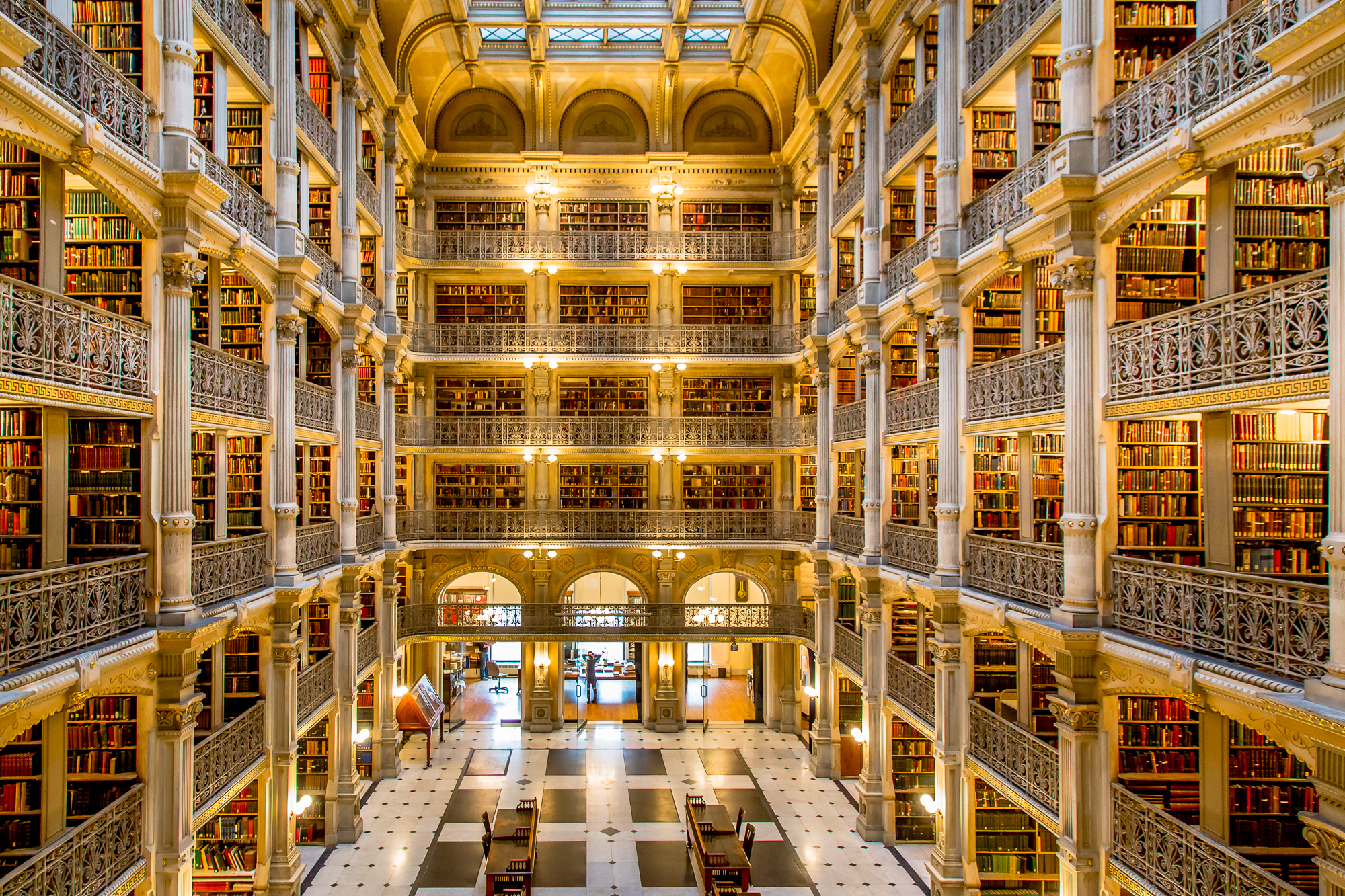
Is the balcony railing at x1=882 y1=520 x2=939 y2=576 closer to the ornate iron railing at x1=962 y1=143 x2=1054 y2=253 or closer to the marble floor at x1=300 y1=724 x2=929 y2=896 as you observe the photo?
the ornate iron railing at x1=962 y1=143 x2=1054 y2=253

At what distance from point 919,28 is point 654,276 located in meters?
7.07

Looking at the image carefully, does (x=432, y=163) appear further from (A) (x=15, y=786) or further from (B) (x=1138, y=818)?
(B) (x=1138, y=818)

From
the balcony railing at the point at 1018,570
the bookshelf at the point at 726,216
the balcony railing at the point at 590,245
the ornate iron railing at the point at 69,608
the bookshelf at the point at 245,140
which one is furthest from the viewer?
the bookshelf at the point at 726,216

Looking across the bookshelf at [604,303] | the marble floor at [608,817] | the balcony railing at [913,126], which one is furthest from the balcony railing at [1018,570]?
the bookshelf at [604,303]

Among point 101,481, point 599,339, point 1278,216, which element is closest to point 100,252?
point 101,481

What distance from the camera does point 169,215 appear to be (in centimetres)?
670

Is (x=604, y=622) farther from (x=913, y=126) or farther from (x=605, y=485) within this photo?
(x=913, y=126)

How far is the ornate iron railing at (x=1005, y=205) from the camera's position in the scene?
753cm

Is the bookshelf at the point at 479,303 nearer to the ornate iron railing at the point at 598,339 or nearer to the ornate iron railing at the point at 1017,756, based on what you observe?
the ornate iron railing at the point at 598,339

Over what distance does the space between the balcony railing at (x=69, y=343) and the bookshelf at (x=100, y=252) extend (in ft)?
4.27

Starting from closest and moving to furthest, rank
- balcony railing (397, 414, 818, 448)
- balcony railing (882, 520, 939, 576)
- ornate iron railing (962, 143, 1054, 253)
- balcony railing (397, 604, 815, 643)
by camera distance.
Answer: ornate iron railing (962, 143, 1054, 253), balcony railing (882, 520, 939, 576), balcony railing (397, 604, 815, 643), balcony railing (397, 414, 818, 448)

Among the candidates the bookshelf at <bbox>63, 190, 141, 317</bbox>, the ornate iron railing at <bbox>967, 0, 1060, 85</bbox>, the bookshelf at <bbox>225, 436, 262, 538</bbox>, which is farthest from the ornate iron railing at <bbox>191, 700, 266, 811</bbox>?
the ornate iron railing at <bbox>967, 0, 1060, 85</bbox>

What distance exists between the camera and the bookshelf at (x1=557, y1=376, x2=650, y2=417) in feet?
53.3

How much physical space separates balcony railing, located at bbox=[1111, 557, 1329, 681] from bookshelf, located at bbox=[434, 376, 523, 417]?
38.4 feet
